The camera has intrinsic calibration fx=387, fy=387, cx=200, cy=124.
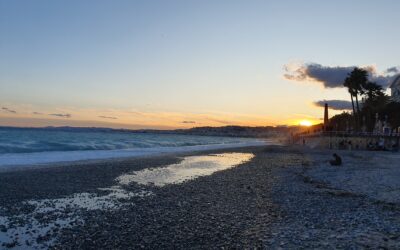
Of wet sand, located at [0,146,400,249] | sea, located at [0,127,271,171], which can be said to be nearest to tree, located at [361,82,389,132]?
sea, located at [0,127,271,171]

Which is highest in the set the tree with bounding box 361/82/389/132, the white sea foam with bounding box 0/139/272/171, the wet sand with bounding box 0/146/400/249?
the tree with bounding box 361/82/389/132

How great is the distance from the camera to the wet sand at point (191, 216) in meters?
9.70

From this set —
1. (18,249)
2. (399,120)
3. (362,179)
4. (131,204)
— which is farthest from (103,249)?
(399,120)

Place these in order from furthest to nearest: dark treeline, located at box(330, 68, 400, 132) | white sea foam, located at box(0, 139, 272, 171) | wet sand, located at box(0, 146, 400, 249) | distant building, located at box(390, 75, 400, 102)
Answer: distant building, located at box(390, 75, 400, 102), dark treeline, located at box(330, 68, 400, 132), white sea foam, located at box(0, 139, 272, 171), wet sand, located at box(0, 146, 400, 249)

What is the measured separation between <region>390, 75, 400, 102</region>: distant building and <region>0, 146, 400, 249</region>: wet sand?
3349 inches

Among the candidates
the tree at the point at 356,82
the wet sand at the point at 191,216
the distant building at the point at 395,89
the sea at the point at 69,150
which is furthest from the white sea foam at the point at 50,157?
the distant building at the point at 395,89

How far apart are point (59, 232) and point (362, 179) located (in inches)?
659

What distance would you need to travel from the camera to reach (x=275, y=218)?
1213cm

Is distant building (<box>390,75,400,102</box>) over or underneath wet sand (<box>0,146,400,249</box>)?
over

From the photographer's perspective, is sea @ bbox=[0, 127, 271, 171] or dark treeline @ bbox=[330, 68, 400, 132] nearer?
sea @ bbox=[0, 127, 271, 171]

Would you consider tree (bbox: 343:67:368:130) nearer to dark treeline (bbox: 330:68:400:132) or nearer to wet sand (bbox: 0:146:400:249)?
dark treeline (bbox: 330:68:400:132)

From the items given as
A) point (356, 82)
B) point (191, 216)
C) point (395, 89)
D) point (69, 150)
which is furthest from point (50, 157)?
point (395, 89)

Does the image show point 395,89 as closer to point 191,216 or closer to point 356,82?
point 356,82

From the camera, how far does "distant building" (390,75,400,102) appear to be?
93656 mm
